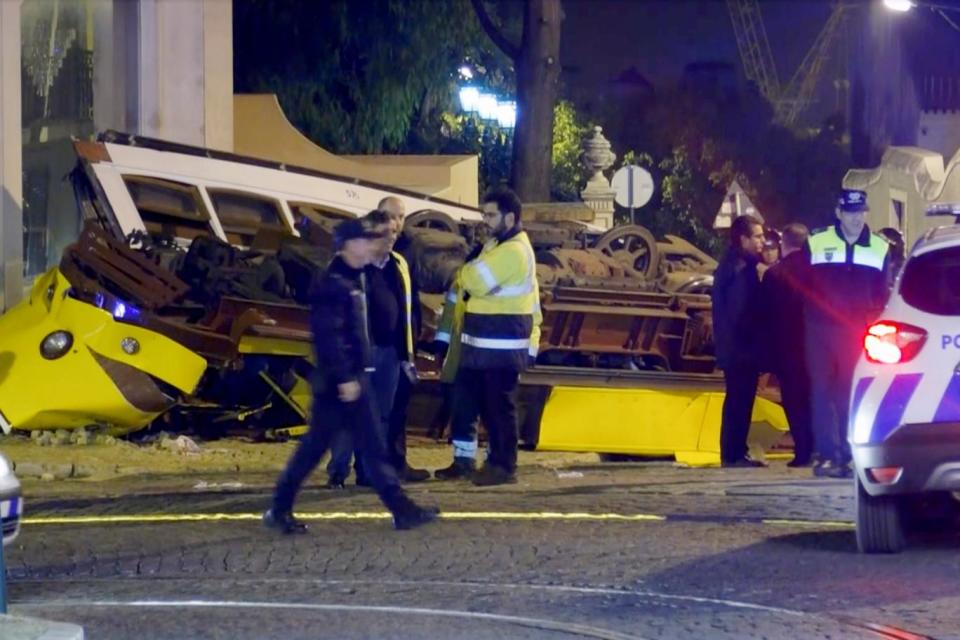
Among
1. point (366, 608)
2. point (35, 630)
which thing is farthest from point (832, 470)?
point (35, 630)

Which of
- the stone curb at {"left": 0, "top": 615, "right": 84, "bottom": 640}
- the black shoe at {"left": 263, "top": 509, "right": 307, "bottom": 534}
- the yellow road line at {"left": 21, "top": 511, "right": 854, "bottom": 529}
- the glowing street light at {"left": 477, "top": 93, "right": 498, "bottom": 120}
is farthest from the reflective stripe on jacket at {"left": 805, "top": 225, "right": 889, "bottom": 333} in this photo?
the glowing street light at {"left": 477, "top": 93, "right": 498, "bottom": 120}

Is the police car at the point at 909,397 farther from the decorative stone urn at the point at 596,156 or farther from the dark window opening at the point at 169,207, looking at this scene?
the decorative stone urn at the point at 596,156

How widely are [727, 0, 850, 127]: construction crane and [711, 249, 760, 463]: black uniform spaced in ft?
147

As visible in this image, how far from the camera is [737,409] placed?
11.9 meters

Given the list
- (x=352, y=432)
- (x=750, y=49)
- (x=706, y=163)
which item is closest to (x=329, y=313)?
(x=352, y=432)

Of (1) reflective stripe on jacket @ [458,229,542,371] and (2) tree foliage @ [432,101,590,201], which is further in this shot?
(2) tree foliage @ [432,101,590,201]

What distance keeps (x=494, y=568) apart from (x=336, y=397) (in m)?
1.22

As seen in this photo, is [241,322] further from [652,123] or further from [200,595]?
[652,123]

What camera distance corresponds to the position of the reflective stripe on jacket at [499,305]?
408 inches

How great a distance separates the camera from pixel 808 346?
11281mm

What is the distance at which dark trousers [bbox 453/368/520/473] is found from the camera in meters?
10.5

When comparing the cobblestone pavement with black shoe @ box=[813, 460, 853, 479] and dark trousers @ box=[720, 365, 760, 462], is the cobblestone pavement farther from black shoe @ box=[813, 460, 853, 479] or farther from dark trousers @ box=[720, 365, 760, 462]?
dark trousers @ box=[720, 365, 760, 462]

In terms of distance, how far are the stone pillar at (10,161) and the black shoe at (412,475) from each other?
640cm

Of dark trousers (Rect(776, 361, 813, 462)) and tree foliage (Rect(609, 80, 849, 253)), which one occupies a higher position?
tree foliage (Rect(609, 80, 849, 253))
